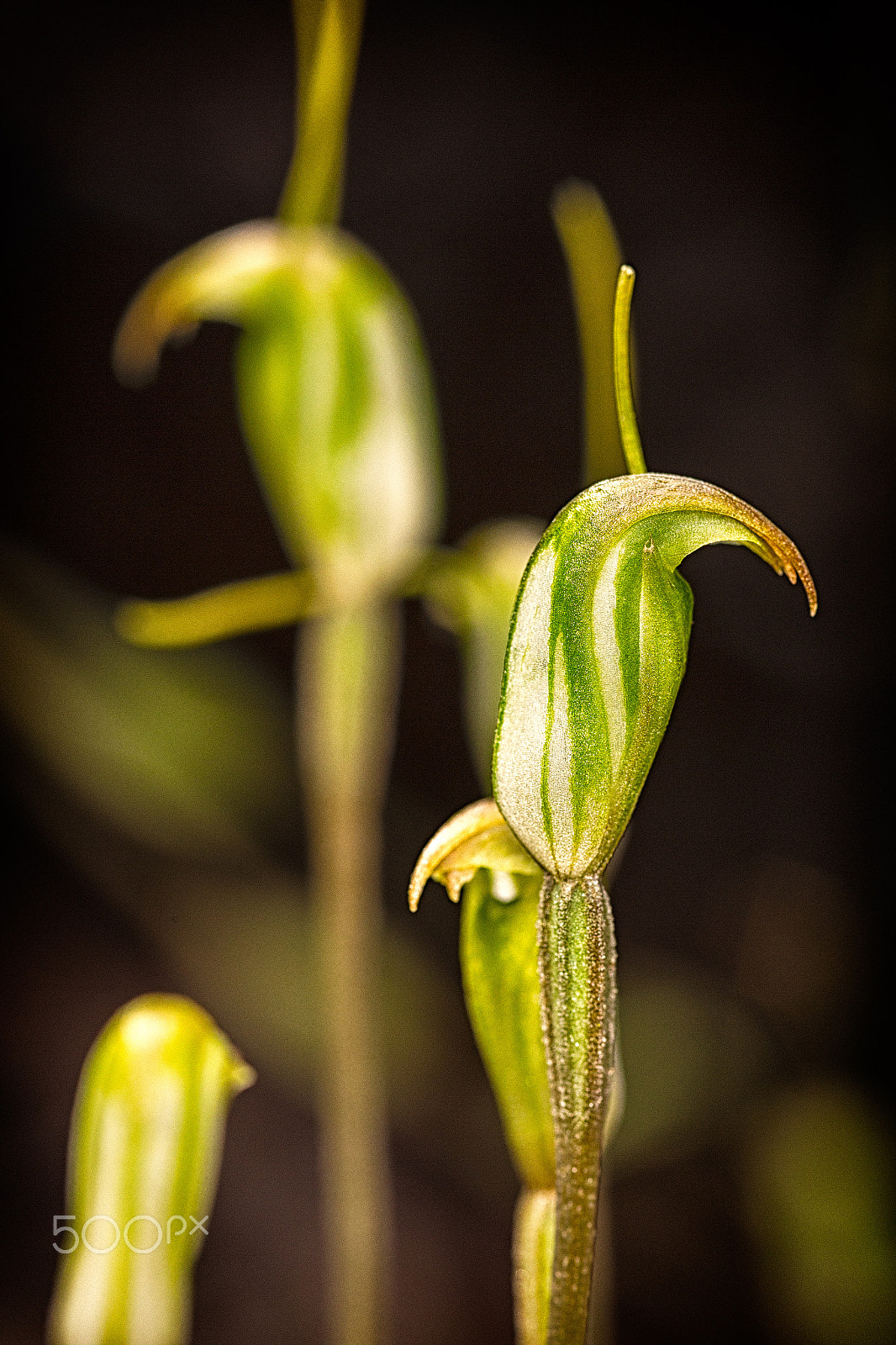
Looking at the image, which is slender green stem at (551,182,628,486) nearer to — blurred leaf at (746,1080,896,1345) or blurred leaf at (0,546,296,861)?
blurred leaf at (0,546,296,861)

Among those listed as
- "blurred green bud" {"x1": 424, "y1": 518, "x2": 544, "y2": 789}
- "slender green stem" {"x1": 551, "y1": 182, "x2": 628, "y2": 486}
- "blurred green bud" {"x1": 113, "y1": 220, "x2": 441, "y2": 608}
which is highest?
"blurred green bud" {"x1": 113, "y1": 220, "x2": 441, "y2": 608}

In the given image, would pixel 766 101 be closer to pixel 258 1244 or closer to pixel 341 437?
pixel 341 437

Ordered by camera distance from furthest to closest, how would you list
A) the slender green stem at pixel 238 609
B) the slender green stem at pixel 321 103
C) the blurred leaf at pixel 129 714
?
1. the blurred leaf at pixel 129 714
2. the slender green stem at pixel 238 609
3. the slender green stem at pixel 321 103

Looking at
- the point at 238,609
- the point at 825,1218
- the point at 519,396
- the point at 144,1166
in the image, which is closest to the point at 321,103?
the point at 238,609

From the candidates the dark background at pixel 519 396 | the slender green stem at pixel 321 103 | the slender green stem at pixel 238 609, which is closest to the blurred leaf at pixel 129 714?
the dark background at pixel 519 396

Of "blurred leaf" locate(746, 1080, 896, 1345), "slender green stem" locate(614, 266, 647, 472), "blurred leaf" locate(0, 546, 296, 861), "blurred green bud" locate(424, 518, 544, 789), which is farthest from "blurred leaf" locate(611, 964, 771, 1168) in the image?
"slender green stem" locate(614, 266, 647, 472)

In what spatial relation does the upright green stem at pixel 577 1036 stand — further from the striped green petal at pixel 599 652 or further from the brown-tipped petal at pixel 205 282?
the brown-tipped petal at pixel 205 282

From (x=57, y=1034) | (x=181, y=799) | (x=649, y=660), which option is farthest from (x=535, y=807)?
(x=57, y=1034)
